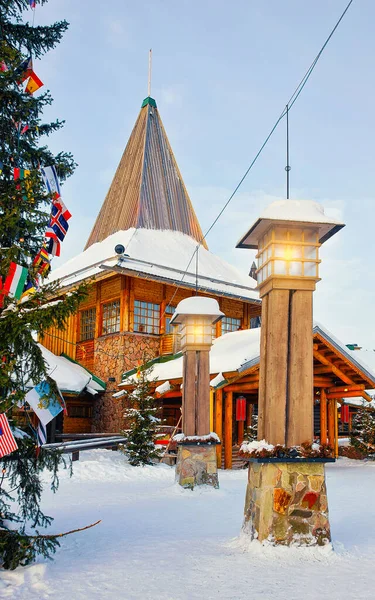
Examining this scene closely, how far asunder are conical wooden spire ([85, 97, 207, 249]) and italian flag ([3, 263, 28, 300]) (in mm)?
16899

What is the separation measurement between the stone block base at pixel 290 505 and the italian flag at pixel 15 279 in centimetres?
303

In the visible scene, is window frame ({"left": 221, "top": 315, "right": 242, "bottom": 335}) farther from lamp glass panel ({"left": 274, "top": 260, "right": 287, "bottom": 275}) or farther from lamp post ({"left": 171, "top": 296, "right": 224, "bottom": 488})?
lamp glass panel ({"left": 274, "top": 260, "right": 287, "bottom": 275})

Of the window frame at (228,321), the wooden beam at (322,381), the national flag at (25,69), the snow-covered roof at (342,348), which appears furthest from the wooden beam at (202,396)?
the window frame at (228,321)

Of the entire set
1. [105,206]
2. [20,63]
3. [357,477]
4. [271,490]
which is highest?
[105,206]

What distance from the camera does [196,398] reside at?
11.2m

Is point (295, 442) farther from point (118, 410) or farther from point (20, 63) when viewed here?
point (118, 410)

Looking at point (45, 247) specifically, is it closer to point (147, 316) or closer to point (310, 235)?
point (310, 235)

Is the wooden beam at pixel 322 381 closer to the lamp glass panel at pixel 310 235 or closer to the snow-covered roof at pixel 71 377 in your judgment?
the snow-covered roof at pixel 71 377

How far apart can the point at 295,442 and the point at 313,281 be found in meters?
1.76

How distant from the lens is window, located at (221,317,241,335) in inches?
853

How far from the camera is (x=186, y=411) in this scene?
36.4ft

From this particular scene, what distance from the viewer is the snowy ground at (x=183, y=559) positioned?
4480mm

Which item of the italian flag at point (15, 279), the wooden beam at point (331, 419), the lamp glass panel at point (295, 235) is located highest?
the lamp glass panel at point (295, 235)

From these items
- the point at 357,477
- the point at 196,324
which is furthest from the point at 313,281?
the point at 357,477
